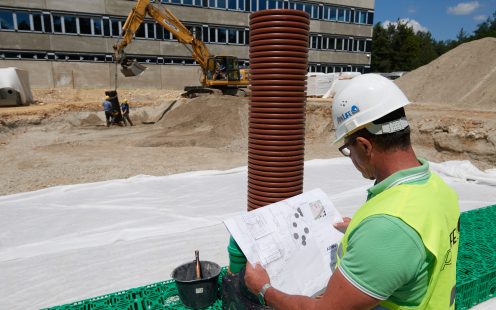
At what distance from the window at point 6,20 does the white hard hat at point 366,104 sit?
31909mm

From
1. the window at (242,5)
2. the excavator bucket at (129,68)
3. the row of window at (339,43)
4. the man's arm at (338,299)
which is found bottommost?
the man's arm at (338,299)

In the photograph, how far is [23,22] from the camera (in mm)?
25938

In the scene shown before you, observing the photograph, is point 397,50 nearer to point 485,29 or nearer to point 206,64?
point 485,29

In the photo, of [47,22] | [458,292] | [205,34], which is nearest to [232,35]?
[205,34]

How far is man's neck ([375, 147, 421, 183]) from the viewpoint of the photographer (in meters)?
1.29

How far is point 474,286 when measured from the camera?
2949 mm

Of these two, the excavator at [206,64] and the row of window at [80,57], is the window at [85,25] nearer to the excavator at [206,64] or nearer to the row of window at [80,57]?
the row of window at [80,57]

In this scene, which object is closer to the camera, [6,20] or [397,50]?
[6,20]

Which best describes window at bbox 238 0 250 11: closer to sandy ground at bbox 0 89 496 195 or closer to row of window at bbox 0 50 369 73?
row of window at bbox 0 50 369 73

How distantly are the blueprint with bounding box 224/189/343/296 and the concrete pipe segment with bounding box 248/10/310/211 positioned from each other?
0.72 meters

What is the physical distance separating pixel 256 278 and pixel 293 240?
1.32 ft

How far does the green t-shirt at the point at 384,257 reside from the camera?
1.06 m

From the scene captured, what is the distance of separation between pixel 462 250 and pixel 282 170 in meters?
2.37

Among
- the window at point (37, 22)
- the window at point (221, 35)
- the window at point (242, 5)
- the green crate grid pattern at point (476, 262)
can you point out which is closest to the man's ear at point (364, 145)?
the green crate grid pattern at point (476, 262)
